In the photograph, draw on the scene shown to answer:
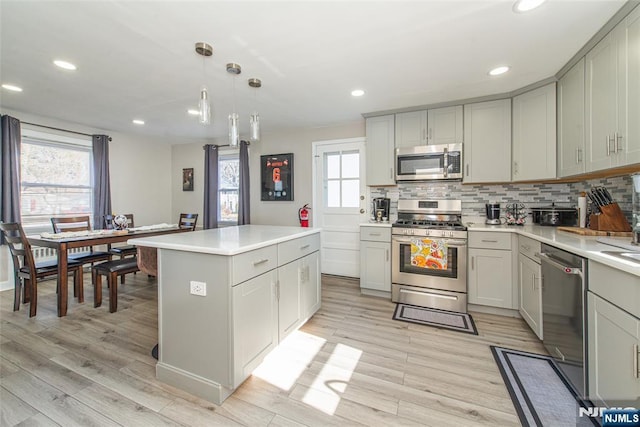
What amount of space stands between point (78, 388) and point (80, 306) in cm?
176

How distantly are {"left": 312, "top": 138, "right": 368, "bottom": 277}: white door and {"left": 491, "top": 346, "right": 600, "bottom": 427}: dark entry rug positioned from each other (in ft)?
7.61

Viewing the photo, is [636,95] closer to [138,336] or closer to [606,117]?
[606,117]

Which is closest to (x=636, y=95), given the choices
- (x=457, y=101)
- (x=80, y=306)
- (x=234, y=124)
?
(x=457, y=101)

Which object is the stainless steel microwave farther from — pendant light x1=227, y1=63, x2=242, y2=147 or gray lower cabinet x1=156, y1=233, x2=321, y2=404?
gray lower cabinet x1=156, y1=233, x2=321, y2=404

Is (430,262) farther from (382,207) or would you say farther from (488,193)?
(488,193)

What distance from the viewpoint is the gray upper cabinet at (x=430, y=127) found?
3162 mm

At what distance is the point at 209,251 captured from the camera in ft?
5.03

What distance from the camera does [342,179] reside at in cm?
414

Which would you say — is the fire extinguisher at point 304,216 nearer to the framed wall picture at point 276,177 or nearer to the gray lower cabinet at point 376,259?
the framed wall picture at point 276,177

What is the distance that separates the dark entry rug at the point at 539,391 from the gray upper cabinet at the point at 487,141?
189 centimetres

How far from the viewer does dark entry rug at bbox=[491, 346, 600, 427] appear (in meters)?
1.42

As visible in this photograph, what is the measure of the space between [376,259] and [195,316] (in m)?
2.21

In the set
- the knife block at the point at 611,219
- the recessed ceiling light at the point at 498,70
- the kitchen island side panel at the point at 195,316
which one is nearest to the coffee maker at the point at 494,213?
the knife block at the point at 611,219

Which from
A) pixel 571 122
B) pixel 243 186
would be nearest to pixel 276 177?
pixel 243 186
